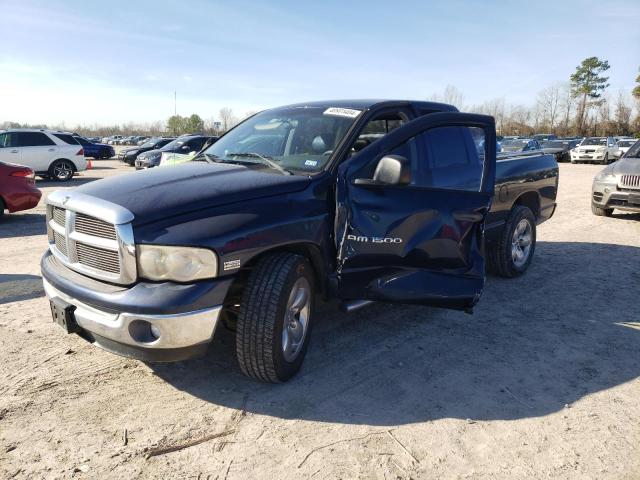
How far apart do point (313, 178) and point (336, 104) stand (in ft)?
3.64

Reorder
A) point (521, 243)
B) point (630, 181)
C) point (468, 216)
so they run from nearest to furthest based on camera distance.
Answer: point (468, 216)
point (521, 243)
point (630, 181)

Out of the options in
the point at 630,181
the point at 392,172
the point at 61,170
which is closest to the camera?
the point at 392,172

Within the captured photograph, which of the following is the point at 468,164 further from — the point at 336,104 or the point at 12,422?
the point at 12,422

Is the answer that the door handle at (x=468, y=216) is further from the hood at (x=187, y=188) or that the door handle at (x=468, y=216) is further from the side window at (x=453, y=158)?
the hood at (x=187, y=188)

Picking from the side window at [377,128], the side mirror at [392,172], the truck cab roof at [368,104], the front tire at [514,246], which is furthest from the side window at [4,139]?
the side mirror at [392,172]

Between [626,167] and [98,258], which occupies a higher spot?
[626,167]

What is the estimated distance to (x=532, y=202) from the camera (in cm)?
646

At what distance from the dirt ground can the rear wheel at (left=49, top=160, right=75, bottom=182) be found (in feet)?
44.4

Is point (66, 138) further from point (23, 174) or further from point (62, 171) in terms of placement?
point (23, 174)

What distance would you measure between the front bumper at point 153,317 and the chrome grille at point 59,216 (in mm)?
629

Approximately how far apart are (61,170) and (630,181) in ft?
53.9

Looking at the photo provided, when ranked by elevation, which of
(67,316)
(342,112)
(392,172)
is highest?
(342,112)

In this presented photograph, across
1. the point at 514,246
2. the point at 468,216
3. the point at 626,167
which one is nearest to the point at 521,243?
the point at 514,246

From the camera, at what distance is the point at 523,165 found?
6.04 meters
